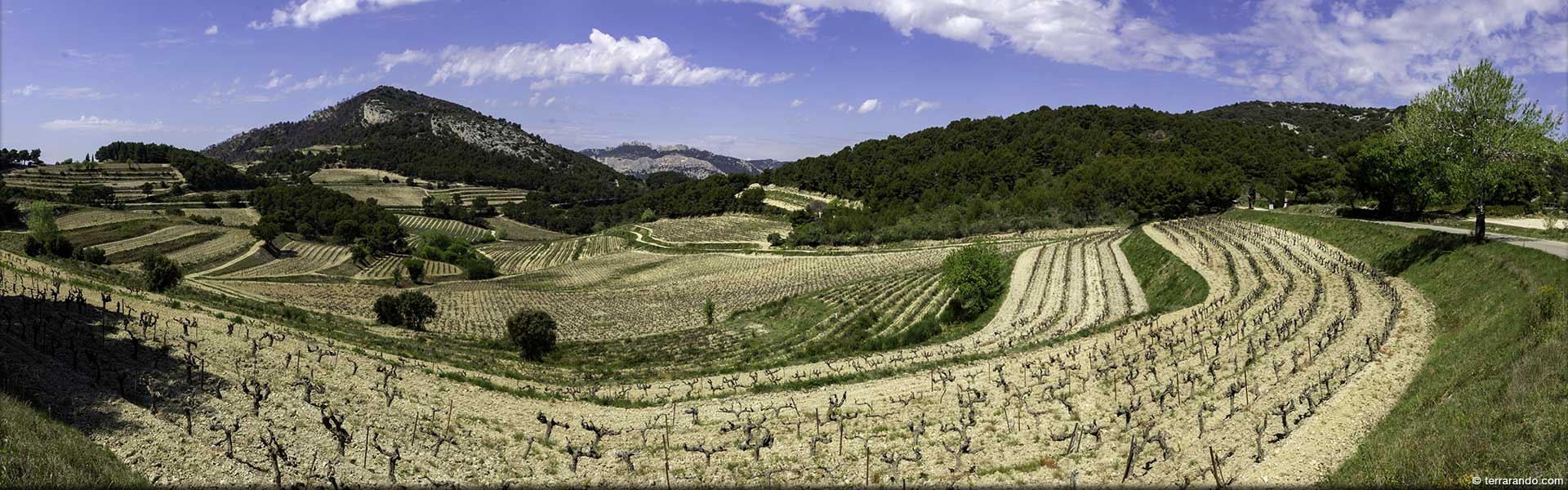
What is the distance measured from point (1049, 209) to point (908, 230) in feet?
67.5

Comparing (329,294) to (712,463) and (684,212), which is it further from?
(684,212)

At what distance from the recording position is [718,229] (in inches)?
5315

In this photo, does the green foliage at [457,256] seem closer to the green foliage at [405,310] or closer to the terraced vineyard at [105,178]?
the green foliage at [405,310]

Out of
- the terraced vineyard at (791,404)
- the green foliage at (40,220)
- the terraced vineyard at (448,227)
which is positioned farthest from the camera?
the terraced vineyard at (448,227)

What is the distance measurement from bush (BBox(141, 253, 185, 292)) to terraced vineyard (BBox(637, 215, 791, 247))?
80154mm

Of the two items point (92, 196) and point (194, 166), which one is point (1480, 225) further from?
point (194, 166)

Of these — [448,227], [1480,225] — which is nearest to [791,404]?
[1480,225]

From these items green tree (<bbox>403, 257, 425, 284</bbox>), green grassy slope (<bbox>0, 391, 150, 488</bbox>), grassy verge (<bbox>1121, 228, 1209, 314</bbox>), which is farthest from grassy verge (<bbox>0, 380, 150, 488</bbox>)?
green tree (<bbox>403, 257, 425, 284</bbox>)

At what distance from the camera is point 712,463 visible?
15117 mm

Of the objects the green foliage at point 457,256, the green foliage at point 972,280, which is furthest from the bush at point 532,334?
the green foliage at point 457,256

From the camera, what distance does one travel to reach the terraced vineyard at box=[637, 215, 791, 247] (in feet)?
406

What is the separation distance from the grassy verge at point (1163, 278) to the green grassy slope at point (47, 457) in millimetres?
34636

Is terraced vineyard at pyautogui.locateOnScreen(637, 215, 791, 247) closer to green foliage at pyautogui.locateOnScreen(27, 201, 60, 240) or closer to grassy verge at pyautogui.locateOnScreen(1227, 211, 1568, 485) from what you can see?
green foliage at pyautogui.locateOnScreen(27, 201, 60, 240)

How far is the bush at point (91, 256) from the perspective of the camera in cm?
6663
